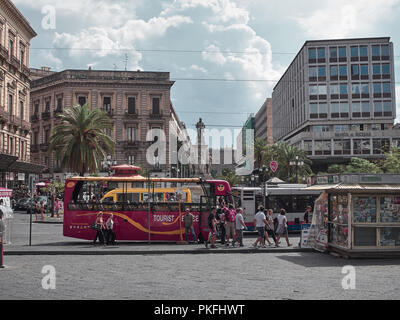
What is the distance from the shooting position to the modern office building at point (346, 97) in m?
72.0

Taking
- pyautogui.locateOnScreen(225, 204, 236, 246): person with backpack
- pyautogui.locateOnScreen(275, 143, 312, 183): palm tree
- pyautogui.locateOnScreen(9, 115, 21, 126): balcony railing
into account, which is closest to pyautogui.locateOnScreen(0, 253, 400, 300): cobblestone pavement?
pyautogui.locateOnScreen(225, 204, 236, 246): person with backpack

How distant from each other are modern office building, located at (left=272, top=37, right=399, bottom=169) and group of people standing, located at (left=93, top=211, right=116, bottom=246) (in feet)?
187

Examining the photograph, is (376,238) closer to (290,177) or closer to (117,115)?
(290,177)

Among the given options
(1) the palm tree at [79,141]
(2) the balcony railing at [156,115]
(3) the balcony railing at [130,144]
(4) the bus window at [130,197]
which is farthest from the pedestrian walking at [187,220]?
(2) the balcony railing at [156,115]

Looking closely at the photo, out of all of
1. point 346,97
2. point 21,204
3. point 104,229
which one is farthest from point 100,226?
point 346,97

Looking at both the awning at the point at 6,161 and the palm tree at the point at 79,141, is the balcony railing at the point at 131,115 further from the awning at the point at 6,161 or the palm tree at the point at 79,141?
the awning at the point at 6,161

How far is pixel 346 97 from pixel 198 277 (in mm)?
67600

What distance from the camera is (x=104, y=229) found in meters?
19.8

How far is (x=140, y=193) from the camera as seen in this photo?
21391mm

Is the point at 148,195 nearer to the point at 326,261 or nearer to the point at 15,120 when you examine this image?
the point at 326,261

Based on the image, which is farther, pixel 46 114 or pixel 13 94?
pixel 46 114

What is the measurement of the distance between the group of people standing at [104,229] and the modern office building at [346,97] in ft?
187

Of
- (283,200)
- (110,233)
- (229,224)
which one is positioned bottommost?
(110,233)
